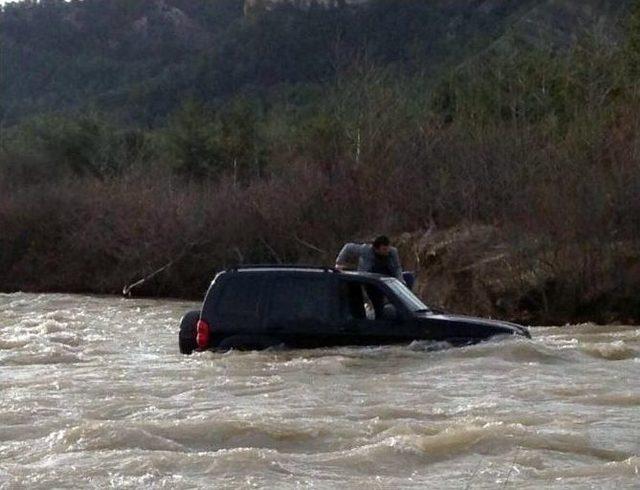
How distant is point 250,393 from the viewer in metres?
12.3

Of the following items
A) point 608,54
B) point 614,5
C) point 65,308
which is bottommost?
point 65,308

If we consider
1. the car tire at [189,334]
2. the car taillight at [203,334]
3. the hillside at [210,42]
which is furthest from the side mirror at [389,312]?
the hillside at [210,42]

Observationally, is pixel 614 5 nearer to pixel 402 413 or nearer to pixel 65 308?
pixel 65 308

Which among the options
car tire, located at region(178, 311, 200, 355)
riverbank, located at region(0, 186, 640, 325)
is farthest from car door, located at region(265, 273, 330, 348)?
riverbank, located at region(0, 186, 640, 325)

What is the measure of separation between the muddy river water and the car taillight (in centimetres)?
20

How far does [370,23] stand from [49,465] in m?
92.8

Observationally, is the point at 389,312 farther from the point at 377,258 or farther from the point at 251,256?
the point at 251,256

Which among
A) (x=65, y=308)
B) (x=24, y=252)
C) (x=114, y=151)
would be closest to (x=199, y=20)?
(x=114, y=151)

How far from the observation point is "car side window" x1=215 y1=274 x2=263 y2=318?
1382cm

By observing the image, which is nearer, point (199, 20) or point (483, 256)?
point (483, 256)

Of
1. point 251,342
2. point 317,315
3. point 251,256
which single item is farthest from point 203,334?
point 251,256

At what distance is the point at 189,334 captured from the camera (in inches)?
565

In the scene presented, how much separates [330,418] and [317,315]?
2873mm

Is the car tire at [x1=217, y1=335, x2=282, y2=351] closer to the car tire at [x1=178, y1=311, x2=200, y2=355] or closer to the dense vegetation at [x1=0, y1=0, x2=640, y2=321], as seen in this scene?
the car tire at [x1=178, y1=311, x2=200, y2=355]
